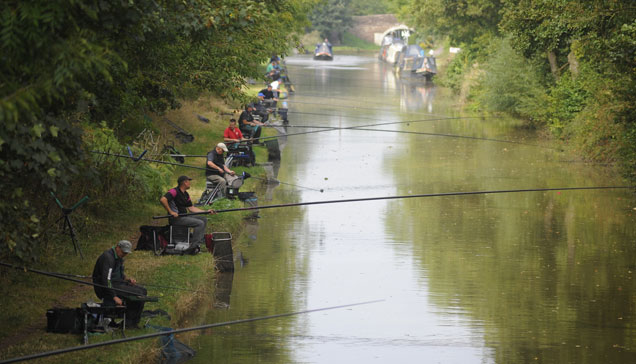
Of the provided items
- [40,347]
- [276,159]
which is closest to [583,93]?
[276,159]

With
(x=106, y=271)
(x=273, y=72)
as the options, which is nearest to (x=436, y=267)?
(x=106, y=271)

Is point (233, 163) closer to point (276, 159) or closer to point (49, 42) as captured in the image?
point (276, 159)

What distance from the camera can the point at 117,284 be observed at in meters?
12.0

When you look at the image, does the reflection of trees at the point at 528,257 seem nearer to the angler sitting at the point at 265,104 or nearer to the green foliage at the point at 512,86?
the angler sitting at the point at 265,104

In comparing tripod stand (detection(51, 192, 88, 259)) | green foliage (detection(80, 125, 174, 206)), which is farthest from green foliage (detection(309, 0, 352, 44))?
tripod stand (detection(51, 192, 88, 259))

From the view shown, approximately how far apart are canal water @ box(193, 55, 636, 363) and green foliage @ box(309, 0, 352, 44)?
79238 millimetres

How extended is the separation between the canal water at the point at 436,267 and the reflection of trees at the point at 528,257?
0.04m

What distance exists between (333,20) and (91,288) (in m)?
98.6

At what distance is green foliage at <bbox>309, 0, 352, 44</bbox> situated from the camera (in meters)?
109

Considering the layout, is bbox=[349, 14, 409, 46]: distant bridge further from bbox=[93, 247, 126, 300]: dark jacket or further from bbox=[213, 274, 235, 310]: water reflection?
bbox=[93, 247, 126, 300]: dark jacket

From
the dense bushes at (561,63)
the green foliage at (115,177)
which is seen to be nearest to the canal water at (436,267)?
the dense bushes at (561,63)

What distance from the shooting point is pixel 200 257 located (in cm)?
1562

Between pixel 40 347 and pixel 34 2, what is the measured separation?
17.5 feet

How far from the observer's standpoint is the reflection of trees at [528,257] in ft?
43.5
